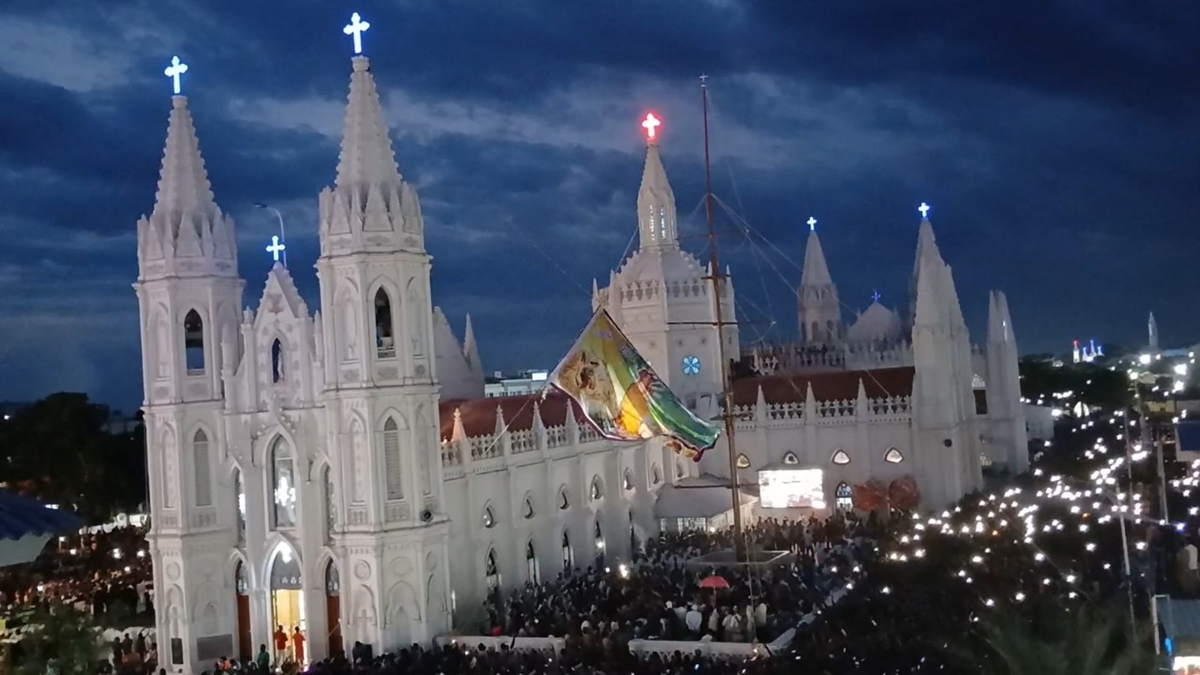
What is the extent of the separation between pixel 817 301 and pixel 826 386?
68.4 ft

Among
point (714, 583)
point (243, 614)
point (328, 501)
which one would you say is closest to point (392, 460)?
point (328, 501)

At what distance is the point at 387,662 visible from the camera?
965 inches

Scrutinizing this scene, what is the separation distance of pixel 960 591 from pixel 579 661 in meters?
9.17

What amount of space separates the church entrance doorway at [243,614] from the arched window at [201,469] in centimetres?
200

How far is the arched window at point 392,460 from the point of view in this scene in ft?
92.5

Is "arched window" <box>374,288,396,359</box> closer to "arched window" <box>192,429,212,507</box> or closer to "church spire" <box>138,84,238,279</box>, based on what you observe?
"church spire" <box>138,84,238,279</box>

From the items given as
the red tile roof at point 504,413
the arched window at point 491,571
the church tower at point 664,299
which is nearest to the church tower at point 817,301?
the church tower at point 664,299

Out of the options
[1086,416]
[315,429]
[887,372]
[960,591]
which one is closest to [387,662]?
[315,429]

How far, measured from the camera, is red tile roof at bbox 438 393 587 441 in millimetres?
36375

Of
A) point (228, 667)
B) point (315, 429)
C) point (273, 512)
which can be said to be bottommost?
point (228, 667)

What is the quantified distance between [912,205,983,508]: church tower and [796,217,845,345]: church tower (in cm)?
2161

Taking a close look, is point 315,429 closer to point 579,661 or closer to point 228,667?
point 228,667

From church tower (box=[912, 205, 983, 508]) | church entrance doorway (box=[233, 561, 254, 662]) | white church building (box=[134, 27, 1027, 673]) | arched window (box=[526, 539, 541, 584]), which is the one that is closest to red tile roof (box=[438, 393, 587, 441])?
white church building (box=[134, 27, 1027, 673])

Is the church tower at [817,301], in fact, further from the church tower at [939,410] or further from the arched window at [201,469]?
the arched window at [201,469]
